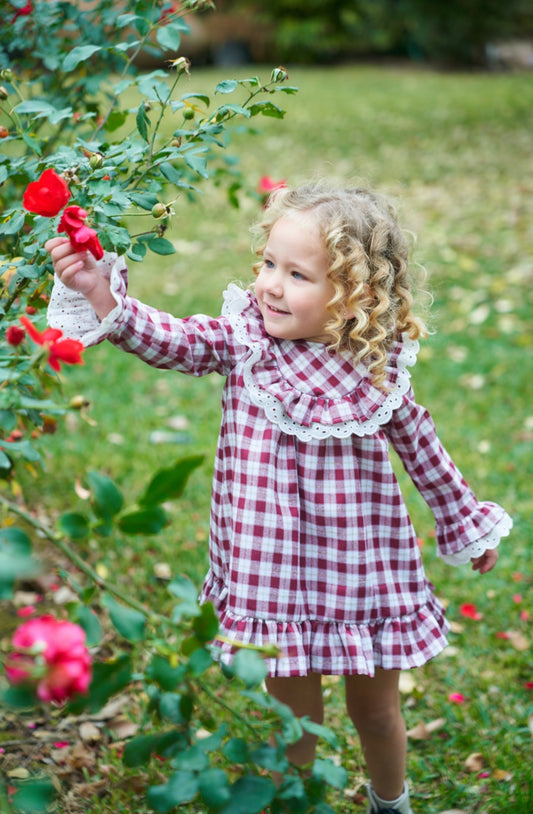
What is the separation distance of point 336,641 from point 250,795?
0.67 m

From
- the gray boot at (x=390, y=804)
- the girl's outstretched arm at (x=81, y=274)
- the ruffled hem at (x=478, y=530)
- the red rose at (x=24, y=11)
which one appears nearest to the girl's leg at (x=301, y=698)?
the gray boot at (x=390, y=804)

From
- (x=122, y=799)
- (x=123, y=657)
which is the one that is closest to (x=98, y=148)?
(x=123, y=657)

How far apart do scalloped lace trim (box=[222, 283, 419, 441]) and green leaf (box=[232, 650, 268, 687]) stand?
654 millimetres

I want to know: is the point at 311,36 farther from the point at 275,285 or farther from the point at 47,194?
the point at 47,194

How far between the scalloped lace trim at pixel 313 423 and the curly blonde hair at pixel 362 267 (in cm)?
4

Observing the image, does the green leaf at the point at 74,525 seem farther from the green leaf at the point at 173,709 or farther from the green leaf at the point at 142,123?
the green leaf at the point at 142,123

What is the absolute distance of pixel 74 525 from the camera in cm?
100

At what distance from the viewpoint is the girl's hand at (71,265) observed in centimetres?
146

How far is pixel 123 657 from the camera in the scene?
988 millimetres

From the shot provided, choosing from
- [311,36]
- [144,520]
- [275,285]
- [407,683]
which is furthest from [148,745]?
[311,36]

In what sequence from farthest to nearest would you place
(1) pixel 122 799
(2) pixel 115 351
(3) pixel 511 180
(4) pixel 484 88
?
(4) pixel 484 88
(3) pixel 511 180
(2) pixel 115 351
(1) pixel 122 799

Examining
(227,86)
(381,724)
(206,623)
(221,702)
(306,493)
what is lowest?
(381,724)

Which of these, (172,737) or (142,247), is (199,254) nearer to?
(142,247)

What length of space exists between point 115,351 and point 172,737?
410 centimetres
